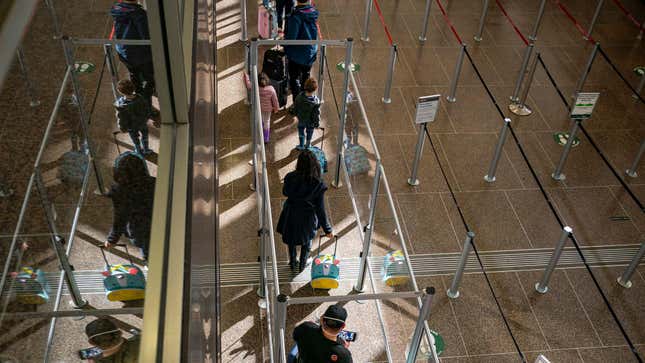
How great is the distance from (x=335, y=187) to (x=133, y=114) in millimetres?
4868

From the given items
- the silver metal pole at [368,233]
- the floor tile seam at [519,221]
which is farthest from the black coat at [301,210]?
the floor tile seam at [519,221]

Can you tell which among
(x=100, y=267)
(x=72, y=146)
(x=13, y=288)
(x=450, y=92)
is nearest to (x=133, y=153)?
(x=72, y=146)

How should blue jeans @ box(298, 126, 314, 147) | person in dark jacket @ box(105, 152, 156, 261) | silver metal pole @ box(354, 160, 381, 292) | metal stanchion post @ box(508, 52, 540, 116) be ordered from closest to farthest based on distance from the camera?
person in dark jacket @ box(105, 152, 156, 261)
silver metal pole @ box(354, 160, 381, 292)
blue jeans @ box(298, 126, 314, 147)
metal stanchion post @ box(508, 52, 540, 116)

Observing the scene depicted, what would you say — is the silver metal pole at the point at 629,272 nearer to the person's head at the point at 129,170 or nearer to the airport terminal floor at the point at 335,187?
the airport terminal floor at the point at 335,187

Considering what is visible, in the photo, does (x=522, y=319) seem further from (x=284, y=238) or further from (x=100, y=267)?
(x=100, y=267)

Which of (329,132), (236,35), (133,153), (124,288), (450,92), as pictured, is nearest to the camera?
(124,288)

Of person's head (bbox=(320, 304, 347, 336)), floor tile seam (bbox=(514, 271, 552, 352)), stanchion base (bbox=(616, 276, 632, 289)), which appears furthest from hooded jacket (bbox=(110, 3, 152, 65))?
stanchion base (bbox=(616, 276, 632, 289))

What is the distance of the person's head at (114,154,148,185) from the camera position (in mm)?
1672

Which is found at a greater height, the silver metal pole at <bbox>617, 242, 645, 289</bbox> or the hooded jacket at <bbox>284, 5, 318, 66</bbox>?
the hooded jacket at <bbox>284, 5, 318, 66</bbox>

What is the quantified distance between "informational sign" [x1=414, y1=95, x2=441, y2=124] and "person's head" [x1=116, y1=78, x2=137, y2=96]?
14.4ft

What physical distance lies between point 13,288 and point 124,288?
509 mm

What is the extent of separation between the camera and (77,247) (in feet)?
4.38

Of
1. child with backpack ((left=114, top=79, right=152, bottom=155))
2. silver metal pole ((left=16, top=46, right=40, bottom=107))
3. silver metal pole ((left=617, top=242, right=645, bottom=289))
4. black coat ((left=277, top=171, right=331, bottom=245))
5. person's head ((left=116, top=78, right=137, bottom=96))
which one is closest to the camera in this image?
silver metal pole ((left=16, top=46, right=40, bottom=107))

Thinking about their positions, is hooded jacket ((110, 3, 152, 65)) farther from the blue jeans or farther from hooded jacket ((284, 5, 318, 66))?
hooded jacket ((284, 5, 318, 66))
